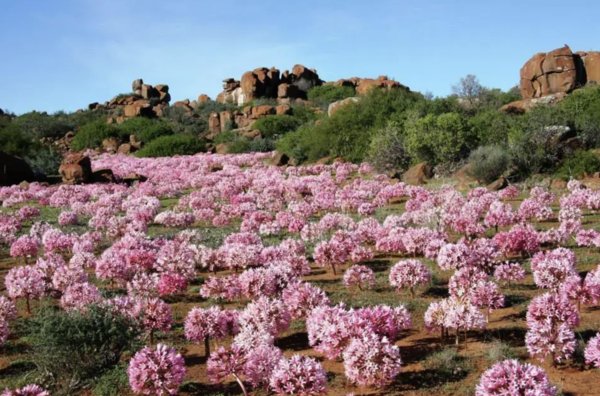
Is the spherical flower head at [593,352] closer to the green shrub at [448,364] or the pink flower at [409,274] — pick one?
the green shrub at [448,364]

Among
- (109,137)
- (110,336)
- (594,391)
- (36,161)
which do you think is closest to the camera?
(594,391)

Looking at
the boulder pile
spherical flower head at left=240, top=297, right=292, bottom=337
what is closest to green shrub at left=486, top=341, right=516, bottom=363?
spherical flower head at left=240, top=297, right=292, bottom=337

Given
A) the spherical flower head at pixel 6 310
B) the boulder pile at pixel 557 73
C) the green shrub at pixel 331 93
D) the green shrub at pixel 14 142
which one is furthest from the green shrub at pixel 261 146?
the green shrub at pixel 331 93

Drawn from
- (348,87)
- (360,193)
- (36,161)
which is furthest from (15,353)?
(348,87)

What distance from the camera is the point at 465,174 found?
24.0m

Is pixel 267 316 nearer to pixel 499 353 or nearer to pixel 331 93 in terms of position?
pixel 499 353

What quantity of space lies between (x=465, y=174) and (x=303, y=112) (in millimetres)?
45296

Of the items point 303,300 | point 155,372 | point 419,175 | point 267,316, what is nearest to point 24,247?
point 303,300

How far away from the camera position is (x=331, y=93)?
94062 mm

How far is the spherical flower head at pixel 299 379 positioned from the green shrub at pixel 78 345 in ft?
7.57

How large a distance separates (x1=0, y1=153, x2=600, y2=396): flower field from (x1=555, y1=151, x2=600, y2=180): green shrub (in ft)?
26.4

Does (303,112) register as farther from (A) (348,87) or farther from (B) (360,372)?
(B) (360,372)

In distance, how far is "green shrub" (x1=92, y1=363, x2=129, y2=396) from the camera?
6.13 m

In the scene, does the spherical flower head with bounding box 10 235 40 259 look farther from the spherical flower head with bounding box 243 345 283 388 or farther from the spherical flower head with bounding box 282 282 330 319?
the spherical flower head with bounding box 243 345 283 388
